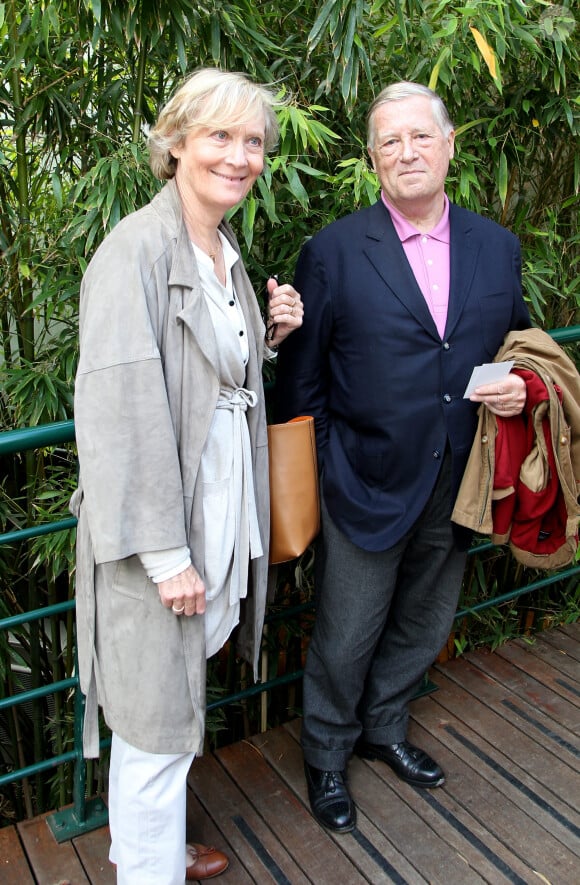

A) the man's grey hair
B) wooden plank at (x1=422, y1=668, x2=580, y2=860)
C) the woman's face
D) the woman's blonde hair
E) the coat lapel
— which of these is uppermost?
the man's grey hair

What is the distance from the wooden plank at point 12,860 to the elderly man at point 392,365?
0.73 m

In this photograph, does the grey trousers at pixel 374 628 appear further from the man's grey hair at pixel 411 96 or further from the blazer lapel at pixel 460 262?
the man's grey hair at pixel 411 96

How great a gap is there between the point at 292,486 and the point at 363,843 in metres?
0.94

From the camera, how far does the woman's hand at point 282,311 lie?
1.92 m

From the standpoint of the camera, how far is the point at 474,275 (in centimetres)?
206

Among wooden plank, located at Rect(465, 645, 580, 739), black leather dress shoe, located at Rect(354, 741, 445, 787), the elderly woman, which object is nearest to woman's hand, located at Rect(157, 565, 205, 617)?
the elderly woman

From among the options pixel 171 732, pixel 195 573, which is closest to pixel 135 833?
pixel 171 732

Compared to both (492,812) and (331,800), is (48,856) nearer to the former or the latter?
(331,800)

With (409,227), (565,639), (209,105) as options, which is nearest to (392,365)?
(409,227)

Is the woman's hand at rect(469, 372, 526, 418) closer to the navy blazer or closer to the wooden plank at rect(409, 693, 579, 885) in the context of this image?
the navy blazer

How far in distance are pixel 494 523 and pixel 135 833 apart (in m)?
1.10

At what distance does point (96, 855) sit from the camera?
2.12 metres

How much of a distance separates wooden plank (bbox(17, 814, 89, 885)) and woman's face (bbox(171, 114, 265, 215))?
158 centimetres

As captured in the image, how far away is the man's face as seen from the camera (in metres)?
1.96
